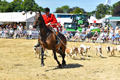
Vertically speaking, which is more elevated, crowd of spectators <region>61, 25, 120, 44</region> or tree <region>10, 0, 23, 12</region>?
tree <region>10, 0, 23, 12</region>

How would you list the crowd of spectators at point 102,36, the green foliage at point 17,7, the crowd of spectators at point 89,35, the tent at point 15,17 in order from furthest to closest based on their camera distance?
1. the green foliage at point 17,7
2. the tent at point 15,17
3. the crowd of spectators at point 89,35
4. the crowd of spectators at point 102,36

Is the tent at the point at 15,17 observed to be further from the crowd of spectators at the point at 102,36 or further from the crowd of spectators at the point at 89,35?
Answer: the crowd of spectators at the point at 102,36

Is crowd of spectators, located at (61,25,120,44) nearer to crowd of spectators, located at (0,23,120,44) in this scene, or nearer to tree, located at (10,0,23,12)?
crowd of spectators, located at (0,23,120,44)

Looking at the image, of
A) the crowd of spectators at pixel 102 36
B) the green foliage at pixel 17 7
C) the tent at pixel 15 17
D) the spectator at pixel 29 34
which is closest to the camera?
the crowd of spectators at pixel 102 36

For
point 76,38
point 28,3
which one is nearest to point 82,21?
point 76,38

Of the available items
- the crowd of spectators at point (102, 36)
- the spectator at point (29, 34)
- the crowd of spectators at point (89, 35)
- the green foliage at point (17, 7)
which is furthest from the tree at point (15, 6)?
the crowd of spectators at point (102, 36)

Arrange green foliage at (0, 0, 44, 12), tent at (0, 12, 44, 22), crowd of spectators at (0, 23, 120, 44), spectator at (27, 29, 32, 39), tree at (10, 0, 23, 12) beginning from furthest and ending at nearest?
tree at (10, 0, 23, 12) → green foliage at (0, 0, 44, 12) → tent at (0, 12, 44, 22) → spectator at (27, 29, 32, 39) → crowd of spectators at (0, 23, 120, 44)

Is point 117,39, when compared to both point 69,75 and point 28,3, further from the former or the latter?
point 28,3

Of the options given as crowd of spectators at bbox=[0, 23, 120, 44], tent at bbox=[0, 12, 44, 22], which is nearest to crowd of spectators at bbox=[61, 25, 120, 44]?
crowd of spectators at bbox=[0, 23, 120, 44]

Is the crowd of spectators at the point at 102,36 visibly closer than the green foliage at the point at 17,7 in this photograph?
Yes

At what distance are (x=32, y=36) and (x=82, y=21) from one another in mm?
9316

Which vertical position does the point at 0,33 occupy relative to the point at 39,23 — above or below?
below

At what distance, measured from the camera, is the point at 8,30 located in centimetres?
2655

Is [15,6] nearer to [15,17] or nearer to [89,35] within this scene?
[15,17]
